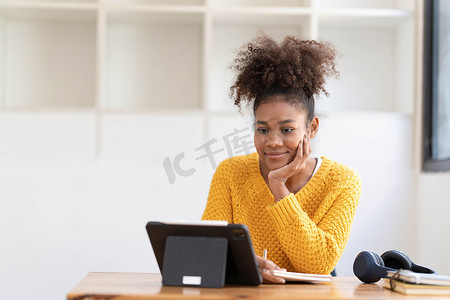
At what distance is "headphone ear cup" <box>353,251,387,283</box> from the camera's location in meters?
1.59

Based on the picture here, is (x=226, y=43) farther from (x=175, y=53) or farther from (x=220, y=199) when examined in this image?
(x=220, y=199)

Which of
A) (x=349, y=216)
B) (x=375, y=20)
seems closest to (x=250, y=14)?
(x=375, y=20)

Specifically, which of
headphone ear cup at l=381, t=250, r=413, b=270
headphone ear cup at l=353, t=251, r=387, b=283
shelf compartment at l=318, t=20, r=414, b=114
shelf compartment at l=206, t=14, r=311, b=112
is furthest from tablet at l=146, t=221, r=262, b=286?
shelf compartment at l=318, t=20, r=414, b=114

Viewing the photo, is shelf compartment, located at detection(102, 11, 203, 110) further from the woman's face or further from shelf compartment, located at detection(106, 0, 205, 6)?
the woman's face

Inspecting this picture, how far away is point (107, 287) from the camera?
4.44 ft

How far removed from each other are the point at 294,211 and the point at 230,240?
1.30ft

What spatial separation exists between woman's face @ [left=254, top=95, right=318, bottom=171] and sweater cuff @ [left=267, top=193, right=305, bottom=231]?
8.0 inches

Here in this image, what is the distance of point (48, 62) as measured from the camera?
322 cm

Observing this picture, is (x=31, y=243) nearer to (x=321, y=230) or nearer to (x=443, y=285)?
(x=321, y=230)

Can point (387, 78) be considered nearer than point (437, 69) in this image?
No

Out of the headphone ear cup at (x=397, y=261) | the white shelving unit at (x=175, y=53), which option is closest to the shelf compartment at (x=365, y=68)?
the white shelving unit at (x=175, y=53)

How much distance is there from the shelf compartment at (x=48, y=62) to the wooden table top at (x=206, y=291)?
181 centimetres

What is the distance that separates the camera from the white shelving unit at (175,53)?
10.3ft

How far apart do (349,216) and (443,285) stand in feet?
1.49
